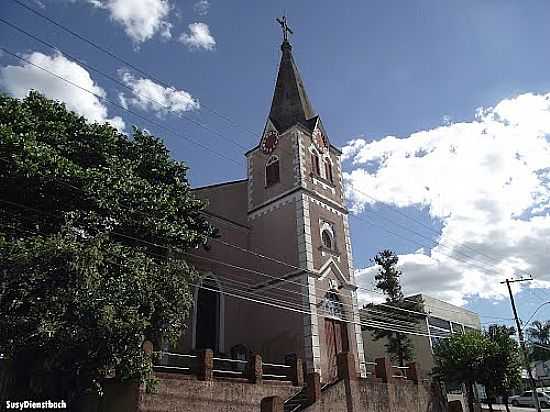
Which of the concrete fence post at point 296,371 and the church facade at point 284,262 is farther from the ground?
the church facade at point 284,262

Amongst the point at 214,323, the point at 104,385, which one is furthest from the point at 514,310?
the point at 104,385

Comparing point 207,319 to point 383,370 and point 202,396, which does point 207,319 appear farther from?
point 383,370

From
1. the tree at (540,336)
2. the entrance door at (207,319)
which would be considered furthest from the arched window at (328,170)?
the tree at (540,336)

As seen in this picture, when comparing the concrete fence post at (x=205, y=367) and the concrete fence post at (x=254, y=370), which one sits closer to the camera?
the concrete fence post at (x=205, y=367)

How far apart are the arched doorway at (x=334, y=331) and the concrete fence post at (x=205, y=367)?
7.07 meters

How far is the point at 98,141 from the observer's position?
17781 millimetres

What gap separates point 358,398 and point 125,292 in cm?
939

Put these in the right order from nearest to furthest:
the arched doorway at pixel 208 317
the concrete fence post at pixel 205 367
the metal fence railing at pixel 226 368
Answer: the concrete fence post at pixel 205 367
the metal fence railing at pixel 226 368
the arched doorway at pixel 208 317

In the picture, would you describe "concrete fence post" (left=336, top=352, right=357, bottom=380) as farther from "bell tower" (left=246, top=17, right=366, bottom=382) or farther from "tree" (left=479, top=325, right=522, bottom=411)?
"tree" (left=479, top=325, right=522, bottom=411)

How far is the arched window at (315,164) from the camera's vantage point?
25766 millimetres

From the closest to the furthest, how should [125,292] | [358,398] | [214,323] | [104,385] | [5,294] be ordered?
[5,294], [125,292], [104,385], [358,398], [214,323]

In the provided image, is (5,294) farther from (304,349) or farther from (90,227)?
(304,349)

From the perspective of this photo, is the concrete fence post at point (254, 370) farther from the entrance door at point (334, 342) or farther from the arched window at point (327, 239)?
the arched window at point (327, 239)

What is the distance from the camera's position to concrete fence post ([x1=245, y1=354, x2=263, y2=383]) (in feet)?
54.3
